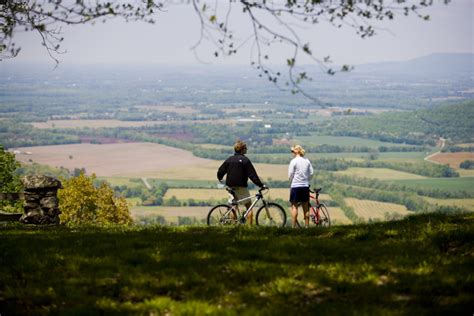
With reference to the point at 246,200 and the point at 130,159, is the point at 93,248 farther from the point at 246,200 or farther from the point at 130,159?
the point at 130,159

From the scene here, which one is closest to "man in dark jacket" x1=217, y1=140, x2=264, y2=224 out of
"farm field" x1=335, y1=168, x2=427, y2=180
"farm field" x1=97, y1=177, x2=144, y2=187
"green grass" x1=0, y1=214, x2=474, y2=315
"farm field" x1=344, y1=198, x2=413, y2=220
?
"green grass" x1=0, y1=214, x2=474, y2=315

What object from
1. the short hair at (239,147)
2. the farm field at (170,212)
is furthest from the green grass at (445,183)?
the short hair at (239,147)

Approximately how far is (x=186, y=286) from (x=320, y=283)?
1765mm

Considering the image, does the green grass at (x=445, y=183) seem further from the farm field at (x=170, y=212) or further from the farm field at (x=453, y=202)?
the farm field at (x=170, y=212)

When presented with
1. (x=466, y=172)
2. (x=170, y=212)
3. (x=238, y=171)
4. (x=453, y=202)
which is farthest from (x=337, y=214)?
(x=238, y=171)

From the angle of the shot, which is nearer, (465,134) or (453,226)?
(453,226)

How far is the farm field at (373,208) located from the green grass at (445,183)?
13905 millimetres

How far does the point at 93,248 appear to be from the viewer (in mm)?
10797

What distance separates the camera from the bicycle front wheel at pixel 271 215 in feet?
54.0

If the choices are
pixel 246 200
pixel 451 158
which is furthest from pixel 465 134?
pixel 246 200

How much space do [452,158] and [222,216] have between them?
15429cm

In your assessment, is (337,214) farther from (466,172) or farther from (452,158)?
(452,158)

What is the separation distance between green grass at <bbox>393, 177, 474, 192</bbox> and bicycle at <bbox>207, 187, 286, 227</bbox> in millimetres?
→ 109333

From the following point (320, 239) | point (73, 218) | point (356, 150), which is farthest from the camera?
point (356, 150)
